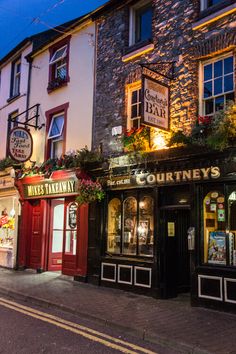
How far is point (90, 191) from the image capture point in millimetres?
10945

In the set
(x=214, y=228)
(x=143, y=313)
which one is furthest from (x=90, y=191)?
(x=143, y=313)

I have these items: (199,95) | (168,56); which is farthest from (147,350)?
(168,56)

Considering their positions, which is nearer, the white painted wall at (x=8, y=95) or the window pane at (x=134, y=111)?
the window pane at (x=134, y=111)

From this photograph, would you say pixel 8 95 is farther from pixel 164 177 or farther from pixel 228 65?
pixel 228 65

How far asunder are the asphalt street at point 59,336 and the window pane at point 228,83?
5986 millimetres

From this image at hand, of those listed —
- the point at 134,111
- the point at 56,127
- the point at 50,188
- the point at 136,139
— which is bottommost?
the point at 50,188

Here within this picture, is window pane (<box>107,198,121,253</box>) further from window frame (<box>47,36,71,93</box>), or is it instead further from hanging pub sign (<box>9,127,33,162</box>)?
window frame (<box>47,36,71,93</box>)

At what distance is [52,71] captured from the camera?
14820 millimetres

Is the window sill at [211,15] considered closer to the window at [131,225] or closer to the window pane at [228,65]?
the window pane at [228,65]

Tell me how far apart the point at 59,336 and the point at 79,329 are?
58 cm

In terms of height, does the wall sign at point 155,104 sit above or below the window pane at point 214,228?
above

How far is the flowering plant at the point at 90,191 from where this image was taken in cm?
1090

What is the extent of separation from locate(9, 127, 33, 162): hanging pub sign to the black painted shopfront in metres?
4.08

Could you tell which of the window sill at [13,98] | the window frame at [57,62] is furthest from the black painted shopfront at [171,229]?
the window sill at [13,98]
